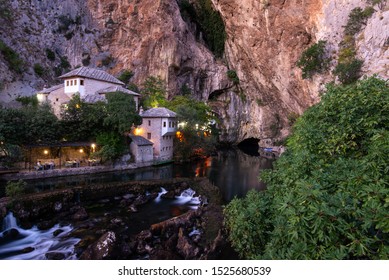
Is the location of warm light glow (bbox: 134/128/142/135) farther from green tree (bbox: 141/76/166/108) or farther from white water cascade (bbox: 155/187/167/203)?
white water cascade (bbox: 155/187/167/203)

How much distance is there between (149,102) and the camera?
113 feet

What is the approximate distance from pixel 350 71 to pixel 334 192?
Result: 56.0 feet

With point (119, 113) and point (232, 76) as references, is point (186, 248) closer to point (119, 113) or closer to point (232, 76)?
point (119, 113)

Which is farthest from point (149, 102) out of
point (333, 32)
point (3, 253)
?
point (3, 253)

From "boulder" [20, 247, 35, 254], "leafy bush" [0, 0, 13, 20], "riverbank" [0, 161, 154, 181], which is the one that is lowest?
"boulder" [20, 247, 35, 254]

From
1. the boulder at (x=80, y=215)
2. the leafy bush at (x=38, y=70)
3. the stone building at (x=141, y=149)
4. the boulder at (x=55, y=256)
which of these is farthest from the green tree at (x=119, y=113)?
the leafy bush at (x=38, y=70)

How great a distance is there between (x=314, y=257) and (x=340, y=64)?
1912 cm

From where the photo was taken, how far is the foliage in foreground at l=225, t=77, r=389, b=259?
2.81m

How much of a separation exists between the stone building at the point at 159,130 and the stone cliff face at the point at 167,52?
1336cm

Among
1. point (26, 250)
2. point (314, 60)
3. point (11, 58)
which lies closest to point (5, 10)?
point (11, 58)

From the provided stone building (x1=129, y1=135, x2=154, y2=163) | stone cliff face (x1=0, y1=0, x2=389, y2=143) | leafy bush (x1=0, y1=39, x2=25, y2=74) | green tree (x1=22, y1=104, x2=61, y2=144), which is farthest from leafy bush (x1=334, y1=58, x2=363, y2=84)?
leafy bush (x1=0, y1=39, x2=25, y2=74)

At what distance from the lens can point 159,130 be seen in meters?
27.3

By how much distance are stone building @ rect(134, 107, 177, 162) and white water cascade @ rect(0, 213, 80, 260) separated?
53.0ft

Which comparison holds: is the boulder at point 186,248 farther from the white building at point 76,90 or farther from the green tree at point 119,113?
the white building at point 76,90
